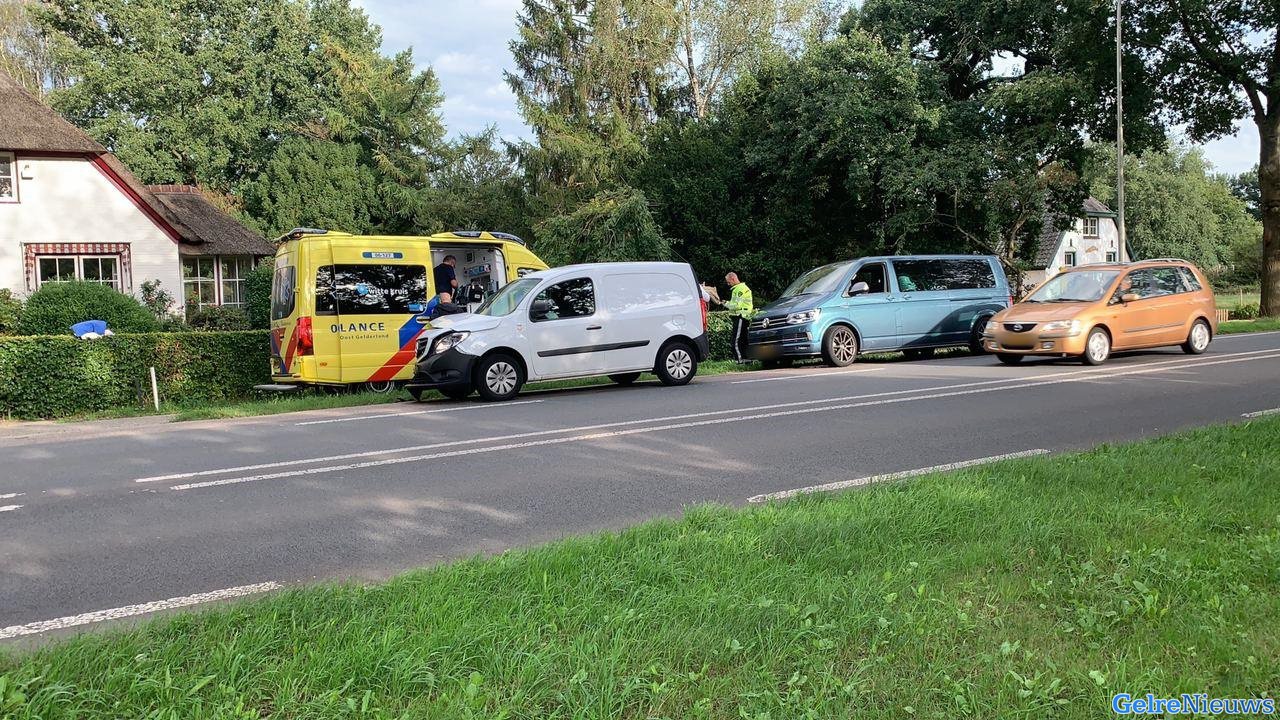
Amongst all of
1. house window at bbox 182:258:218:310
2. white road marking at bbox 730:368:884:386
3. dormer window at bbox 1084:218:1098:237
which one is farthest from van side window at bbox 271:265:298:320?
dormer window at bbox 1084:218:1098:237

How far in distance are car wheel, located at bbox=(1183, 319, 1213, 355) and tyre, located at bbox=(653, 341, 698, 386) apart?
9085 millimetres

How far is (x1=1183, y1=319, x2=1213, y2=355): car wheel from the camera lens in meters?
16.0

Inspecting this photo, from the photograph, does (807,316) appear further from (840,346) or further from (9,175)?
(9,175)

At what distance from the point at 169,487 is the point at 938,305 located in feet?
48.2

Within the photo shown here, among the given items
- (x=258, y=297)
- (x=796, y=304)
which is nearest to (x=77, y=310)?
(x=258, y=297)

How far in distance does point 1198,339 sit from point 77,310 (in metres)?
22.1

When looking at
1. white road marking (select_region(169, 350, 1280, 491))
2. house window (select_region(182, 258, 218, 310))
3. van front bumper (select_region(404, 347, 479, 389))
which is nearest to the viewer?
white road marking (select_region(169, 350, 1280, 491))

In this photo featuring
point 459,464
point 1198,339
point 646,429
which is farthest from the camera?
point 1198,339

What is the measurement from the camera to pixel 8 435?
11.1m

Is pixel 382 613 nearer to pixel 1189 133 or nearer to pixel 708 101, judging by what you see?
pixel 1189 133

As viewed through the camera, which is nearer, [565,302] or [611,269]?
[565,302]

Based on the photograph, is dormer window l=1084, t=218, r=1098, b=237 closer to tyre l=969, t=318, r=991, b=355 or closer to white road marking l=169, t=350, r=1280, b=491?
tyre l=969, t=318, r=991, b=355

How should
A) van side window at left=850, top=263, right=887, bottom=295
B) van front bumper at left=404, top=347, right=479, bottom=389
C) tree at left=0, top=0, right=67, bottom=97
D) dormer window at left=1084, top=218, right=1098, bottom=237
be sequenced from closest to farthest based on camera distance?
van front bumper at left=404, top=347, right=479, bottom=389
van side window at left=850, top=263, right=887, bottom=295
tree at left=0, top=0, right=67, bottom=97
dormer window at left=1084, top=218, right=1098, bottom=237

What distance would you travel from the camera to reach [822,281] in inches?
689
